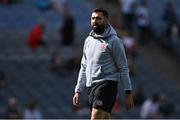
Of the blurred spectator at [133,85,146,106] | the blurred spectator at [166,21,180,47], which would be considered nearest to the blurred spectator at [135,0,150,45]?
the blurred spectator at [166,21,180,47]

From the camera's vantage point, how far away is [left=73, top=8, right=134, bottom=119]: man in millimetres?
9547

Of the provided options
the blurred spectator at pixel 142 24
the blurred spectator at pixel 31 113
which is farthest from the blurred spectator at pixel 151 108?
the blurred spectator at pixel 142 24

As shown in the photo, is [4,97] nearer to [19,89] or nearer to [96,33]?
[19,89]

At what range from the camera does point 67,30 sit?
71.8ft

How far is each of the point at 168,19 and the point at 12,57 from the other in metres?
5.17

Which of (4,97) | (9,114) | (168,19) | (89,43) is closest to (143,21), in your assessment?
(168,19)

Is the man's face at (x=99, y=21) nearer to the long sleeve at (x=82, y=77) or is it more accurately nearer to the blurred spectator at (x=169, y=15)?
the long sleeve at (x=82, y=77)

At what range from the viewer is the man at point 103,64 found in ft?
31.3

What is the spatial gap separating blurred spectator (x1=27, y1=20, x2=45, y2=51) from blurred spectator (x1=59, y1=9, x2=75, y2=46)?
0.62 m

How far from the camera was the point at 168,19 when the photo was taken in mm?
23812

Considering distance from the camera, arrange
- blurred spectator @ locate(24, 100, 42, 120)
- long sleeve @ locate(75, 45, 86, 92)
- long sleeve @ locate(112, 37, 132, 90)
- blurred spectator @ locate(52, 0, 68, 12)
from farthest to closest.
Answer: blurred spectator @ locate(52, 0, 68, 12)
blurred spectator @ locate(24, 100, 42, 120)
long sleeve @ locate(75, 45, 86, 92)
long sleeve @ locate(112, 37, 132, 90)

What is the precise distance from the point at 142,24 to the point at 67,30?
2.63m

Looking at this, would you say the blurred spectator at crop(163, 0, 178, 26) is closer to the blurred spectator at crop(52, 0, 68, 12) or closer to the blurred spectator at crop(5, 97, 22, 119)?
the blurred spectator at crop(52, 0, 68, 12)

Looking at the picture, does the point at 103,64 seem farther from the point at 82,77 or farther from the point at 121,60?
the point at 82,77
